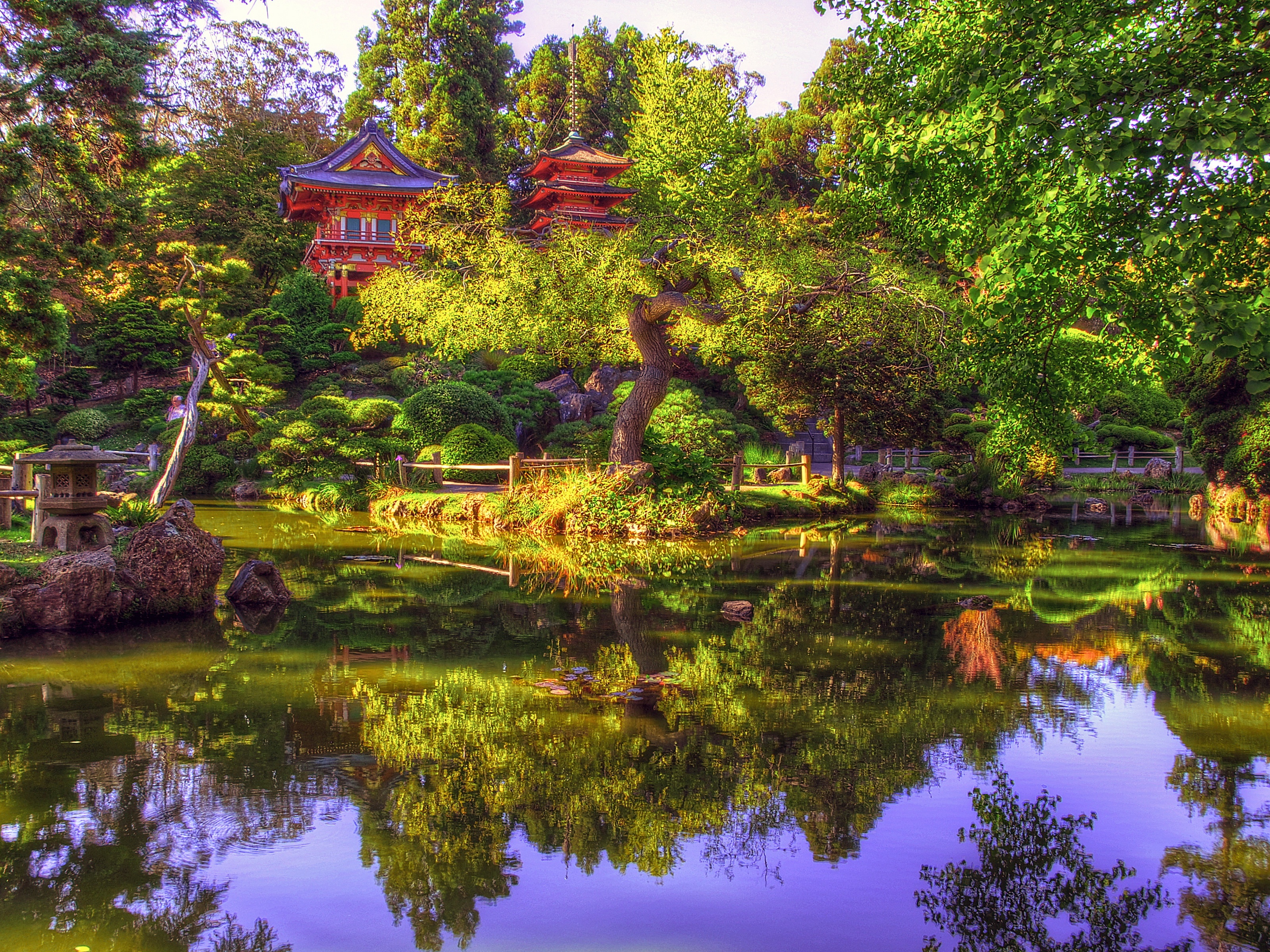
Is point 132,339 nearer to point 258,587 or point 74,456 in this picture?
point 74,456

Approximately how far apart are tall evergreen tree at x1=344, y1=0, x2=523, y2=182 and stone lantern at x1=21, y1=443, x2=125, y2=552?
90.2ft

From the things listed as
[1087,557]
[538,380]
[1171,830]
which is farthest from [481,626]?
[538,380]

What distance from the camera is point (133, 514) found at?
10531 millimetres

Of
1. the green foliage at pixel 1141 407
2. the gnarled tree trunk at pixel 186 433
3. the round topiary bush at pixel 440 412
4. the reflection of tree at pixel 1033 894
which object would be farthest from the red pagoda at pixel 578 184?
the reflection of tree at pixel 1033 894

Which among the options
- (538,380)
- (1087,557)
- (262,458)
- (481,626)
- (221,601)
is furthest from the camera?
(538,380)

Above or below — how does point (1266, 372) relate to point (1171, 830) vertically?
above

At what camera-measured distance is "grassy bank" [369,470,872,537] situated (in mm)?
15016

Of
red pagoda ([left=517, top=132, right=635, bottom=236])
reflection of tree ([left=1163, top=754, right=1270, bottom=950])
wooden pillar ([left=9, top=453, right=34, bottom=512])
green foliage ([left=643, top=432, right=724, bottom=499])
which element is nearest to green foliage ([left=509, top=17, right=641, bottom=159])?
red pagoda ([left=517, top=132, right=635, bottom=236])

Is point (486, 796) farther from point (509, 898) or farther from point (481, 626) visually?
point (481, 626)

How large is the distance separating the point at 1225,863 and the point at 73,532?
955 cm

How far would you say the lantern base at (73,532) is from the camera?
8.73 metres

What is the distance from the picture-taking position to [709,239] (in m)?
14.2

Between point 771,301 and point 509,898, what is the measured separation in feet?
39.1

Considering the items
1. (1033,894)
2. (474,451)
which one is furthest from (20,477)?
(1033,894)
